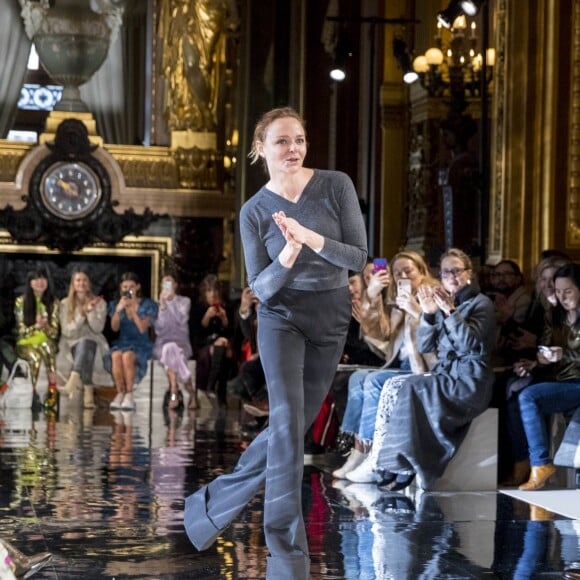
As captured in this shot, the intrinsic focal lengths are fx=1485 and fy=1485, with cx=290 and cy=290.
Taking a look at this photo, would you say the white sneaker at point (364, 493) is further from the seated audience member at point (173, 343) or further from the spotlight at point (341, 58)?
the spotlight at point (341, 58)

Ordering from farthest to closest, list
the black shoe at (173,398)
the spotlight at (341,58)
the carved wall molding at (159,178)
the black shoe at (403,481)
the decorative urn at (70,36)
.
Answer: the decorative urn at (70,36)
the carved wall molding at (159,178)
the spotlight at (341,58)
the black shoe at (173,398)
the black shoe at (403,481)

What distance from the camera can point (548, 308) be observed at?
365 inches

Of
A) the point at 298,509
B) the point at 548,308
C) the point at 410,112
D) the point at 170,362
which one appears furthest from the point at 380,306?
the point at 410,112

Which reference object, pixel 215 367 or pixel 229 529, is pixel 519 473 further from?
pixel 215 367

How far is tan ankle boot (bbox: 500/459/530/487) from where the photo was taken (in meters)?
8.70

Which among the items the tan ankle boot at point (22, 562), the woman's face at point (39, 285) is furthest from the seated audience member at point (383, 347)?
the woman's face at point (39, 285)

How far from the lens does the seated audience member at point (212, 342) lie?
15398 mm

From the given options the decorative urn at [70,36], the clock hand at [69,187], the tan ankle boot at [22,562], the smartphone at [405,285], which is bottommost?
the tan ankle boot at [22,562]

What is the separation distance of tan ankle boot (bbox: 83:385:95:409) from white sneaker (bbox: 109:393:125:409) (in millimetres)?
242

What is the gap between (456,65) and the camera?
1569 cm

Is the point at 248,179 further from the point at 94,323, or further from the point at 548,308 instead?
the point at 548,308

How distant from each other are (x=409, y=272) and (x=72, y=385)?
7.10 meters

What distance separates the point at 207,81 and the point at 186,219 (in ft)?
5.84

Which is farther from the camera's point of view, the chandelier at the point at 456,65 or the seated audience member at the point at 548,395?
the chandelier at the point at 456,65
